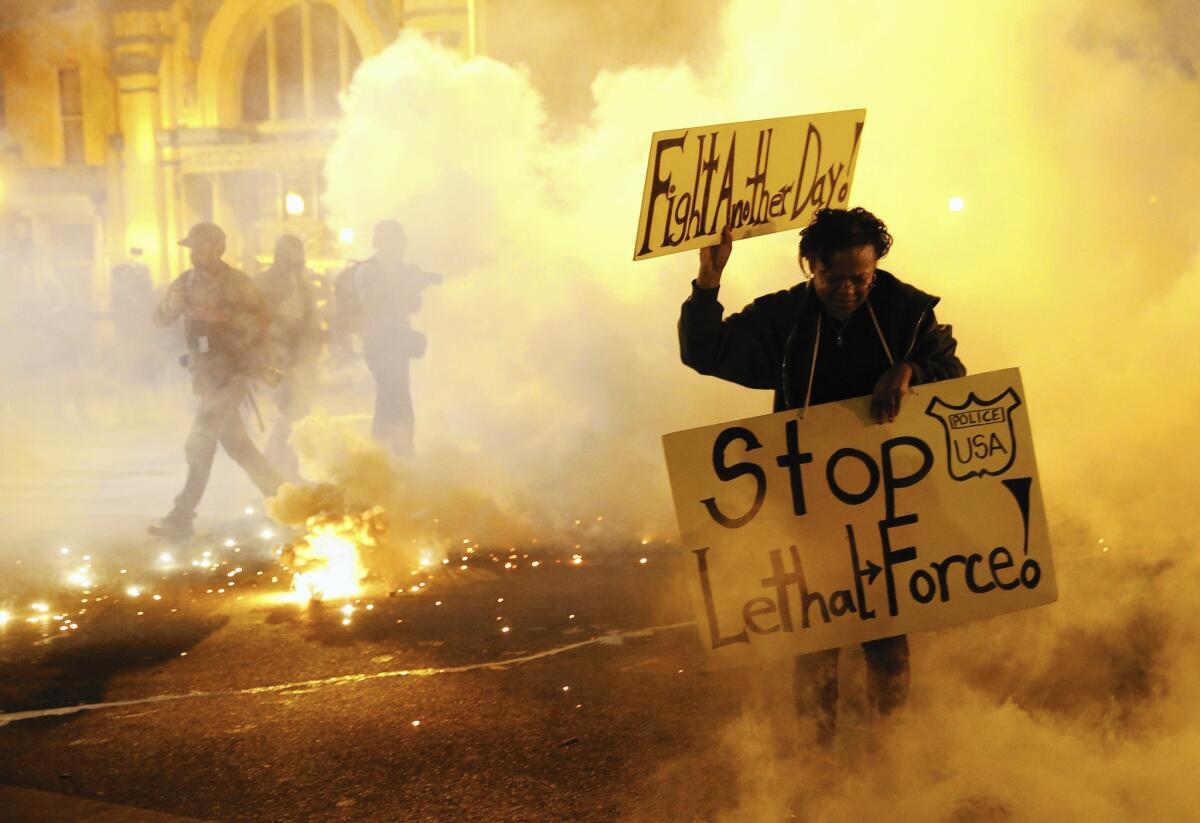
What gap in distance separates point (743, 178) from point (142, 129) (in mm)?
17654

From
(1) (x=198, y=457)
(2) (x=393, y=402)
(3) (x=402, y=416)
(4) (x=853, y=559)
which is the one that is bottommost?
(4) (x=853, y=559)

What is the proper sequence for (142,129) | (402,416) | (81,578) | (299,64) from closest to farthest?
1. (81,578)
2. (402,416)
3. (299,64)
4. (142,129)

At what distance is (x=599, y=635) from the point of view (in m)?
5.20

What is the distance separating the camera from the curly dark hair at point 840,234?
3172mm

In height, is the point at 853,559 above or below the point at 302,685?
above

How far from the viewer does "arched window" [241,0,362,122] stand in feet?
61.6

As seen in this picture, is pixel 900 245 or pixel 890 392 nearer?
pixel 890 392

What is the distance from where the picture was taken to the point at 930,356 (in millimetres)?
3340

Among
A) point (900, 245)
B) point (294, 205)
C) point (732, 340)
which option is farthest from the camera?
point (294, 205)

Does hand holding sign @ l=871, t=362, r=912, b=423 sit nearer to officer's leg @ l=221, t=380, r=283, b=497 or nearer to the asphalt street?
the asphalt street

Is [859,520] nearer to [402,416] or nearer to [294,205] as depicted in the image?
[402,416]

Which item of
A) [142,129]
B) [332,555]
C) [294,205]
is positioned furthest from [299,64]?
[332,555]

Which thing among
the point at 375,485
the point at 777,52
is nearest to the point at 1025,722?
the point at 375,485

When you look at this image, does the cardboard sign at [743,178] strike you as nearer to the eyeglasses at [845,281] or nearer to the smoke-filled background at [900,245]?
the eyeglasses at [845,281]
